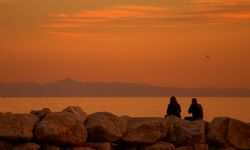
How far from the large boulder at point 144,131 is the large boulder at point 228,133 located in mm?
1546

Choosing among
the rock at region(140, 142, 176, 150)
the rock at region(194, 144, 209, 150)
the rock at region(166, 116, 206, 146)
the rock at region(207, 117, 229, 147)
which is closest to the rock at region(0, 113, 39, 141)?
the rock at region(140, 142, 176, 150)

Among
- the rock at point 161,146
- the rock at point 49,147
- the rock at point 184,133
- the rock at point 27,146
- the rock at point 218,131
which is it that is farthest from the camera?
the rock at point 218,131

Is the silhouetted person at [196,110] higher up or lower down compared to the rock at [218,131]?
higher up

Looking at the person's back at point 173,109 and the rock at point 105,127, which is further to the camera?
the person's back at point 173,109

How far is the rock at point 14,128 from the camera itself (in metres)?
19.7

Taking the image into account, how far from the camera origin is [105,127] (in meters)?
20.6

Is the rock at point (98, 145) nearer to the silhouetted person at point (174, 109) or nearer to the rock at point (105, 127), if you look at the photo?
the rock at point (105, 127)

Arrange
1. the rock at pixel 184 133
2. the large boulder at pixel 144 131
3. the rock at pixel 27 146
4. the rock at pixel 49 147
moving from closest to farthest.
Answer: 1. the rock at pixel 27 146
2. the rock at pixel 49 147
3. the large boulder at pixel 144 131
4. the rock at pixel 184 133

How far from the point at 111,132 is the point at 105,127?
245 millimetres

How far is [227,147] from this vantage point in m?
22.3

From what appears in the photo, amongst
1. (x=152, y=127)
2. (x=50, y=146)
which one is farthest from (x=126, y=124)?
(x=50, y=146)

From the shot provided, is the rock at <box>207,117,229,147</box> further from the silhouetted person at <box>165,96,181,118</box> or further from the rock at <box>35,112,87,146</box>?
the rock at <box>35,112,87,146</box>

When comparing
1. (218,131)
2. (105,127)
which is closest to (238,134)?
(218,131)

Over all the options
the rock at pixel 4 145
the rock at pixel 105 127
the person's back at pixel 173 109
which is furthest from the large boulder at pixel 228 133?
the rock at pixel 4 145
